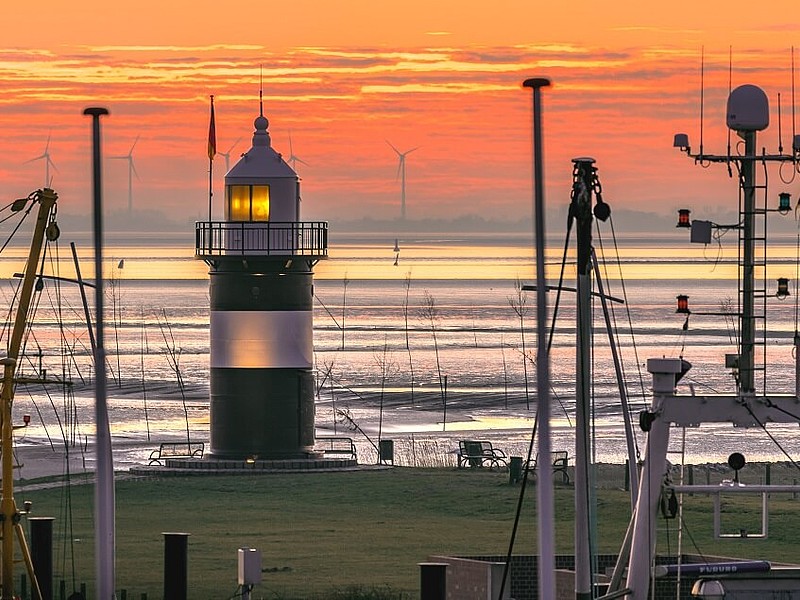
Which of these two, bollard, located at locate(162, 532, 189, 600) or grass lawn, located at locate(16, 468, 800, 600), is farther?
grass lawn, located at locate(16, 468, 800, 600)

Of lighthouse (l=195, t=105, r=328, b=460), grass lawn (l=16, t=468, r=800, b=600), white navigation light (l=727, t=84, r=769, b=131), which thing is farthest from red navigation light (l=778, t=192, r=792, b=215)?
lighthouse (l=195, t=105, r=328, b=460)

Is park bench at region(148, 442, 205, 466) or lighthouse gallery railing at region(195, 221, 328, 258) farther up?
lighthouse gallery railing at region(195, 221, 328, 258)

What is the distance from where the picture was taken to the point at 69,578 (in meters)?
35.6

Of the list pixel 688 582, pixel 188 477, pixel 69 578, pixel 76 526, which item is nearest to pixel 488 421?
pixel 188 477

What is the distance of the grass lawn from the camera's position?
1411 inches

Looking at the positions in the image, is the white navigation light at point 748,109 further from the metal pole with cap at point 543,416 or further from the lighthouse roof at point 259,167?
the lighthouse roof at point 259,167

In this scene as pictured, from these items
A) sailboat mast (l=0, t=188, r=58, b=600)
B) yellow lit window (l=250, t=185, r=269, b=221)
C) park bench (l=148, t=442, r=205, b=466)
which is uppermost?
yellow lit window (l=250, t=185, r=269, b=221)

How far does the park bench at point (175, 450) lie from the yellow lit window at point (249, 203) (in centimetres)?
1050

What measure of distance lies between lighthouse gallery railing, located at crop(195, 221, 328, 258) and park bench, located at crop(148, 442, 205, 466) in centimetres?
1012

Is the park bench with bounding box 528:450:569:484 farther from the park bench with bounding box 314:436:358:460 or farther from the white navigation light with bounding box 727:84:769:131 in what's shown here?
the white navigation light with bounding box 727:84:769:131

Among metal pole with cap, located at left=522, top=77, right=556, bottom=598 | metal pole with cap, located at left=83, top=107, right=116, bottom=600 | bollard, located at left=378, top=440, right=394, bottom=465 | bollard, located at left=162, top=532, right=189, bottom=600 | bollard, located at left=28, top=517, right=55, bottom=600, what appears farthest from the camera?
bollard, located at left=378, top=440, right=394, bottom=465

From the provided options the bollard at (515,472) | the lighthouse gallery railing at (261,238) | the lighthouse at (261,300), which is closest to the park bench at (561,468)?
the bollard at (515,472)

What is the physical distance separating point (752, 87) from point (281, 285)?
81.8 feet

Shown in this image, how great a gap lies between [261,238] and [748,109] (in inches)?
984
